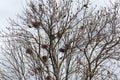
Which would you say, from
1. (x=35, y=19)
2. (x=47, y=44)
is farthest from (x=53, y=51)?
(x=35, y=19)

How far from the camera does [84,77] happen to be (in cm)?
1945

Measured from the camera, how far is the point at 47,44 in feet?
65.3

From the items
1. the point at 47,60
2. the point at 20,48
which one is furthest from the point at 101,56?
the point at 20,48

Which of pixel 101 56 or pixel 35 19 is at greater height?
pixel 35 19

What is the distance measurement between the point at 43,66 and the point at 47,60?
1.10 ft

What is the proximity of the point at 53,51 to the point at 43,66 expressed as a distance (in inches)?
32.7

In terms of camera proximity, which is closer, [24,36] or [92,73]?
[92,73]

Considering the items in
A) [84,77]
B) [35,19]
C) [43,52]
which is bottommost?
[84,77]

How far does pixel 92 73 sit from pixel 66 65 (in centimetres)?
125

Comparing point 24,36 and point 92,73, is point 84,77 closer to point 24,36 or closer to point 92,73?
point 92,73

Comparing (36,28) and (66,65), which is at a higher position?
(36,28)

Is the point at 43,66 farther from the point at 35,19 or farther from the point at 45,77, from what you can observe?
the point at 35,19

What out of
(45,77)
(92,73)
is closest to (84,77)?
(92,73)

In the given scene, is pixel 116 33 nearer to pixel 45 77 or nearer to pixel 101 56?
pixel 101 56
